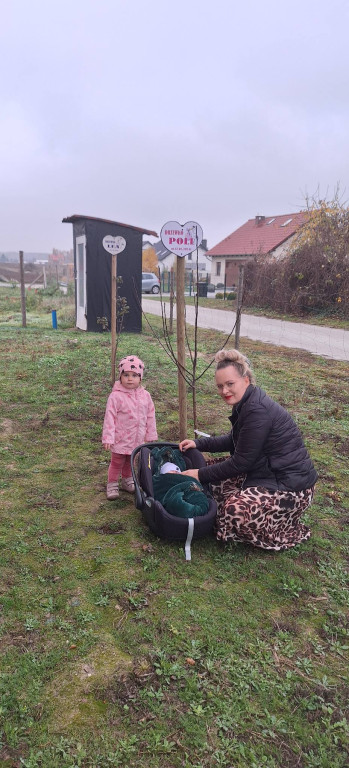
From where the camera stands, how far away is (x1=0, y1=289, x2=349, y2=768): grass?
175 cm

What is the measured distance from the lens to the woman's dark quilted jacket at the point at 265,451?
2770 mm

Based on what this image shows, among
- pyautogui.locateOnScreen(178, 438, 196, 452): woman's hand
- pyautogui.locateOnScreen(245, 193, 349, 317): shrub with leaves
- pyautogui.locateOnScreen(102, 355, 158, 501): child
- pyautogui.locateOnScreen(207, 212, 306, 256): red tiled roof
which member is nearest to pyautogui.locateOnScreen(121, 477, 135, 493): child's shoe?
pyautogui.locateOnScreen(102, 355, 158, 501): child

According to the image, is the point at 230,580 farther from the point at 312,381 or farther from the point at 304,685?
the point at 312,381

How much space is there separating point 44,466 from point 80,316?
8445mm

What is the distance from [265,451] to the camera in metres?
2.88

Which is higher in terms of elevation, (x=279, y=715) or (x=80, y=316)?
(x=80, y=316)

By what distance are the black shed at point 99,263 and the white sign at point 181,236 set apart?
283 inches

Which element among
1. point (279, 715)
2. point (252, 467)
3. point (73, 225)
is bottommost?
point (279, 715)

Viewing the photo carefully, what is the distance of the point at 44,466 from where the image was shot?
4.09 metres

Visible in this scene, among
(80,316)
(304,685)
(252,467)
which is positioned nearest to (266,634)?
(304,685)

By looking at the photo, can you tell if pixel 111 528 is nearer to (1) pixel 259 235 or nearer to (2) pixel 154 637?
(2) pixel 154 637

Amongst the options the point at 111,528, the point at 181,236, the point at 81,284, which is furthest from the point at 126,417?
the point at 81,284

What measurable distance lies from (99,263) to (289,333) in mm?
5710

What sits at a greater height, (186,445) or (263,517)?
(186,445)
